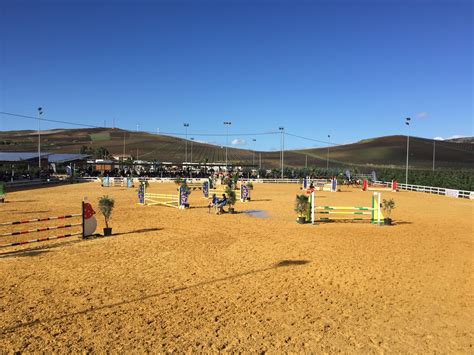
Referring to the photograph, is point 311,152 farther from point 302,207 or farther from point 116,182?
point 302,207

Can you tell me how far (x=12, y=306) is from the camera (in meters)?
7.48

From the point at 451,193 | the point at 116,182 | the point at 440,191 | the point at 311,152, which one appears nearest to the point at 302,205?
the point at 451,193

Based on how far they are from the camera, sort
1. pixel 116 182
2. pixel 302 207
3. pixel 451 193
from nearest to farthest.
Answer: pixel 302 207 < pixel 451 193 < pixel 116 182

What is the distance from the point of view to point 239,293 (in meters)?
8.51

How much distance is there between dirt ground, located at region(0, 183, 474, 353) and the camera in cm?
627

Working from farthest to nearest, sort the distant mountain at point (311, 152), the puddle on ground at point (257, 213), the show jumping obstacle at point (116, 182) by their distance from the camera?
1. the distant mountain at point (311, 152)
2. the show jumping obstacle at point (116, 182)
3. the puddle on ground at point (257, 213)

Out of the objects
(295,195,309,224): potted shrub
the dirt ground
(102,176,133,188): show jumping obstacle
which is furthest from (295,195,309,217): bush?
(102,176,133,188): show jumping obstacle

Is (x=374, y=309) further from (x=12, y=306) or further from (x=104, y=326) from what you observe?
(x=12, y=306)

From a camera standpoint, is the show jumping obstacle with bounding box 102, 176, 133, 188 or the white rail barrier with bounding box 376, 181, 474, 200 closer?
the white rail barrier with bounding box 376, 181, 474, 200

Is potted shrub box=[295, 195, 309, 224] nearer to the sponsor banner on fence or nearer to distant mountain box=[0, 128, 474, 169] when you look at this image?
the sponsor banner on fence

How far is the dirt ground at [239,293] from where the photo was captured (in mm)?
6266

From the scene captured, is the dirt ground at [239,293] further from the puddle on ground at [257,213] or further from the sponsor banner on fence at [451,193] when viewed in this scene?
the sponsor banner on fence at [451,193]

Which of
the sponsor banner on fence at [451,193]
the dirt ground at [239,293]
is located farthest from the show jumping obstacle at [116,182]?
the sponsor banner on fence at [451,193]

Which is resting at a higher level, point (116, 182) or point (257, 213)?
point (116, 182)
